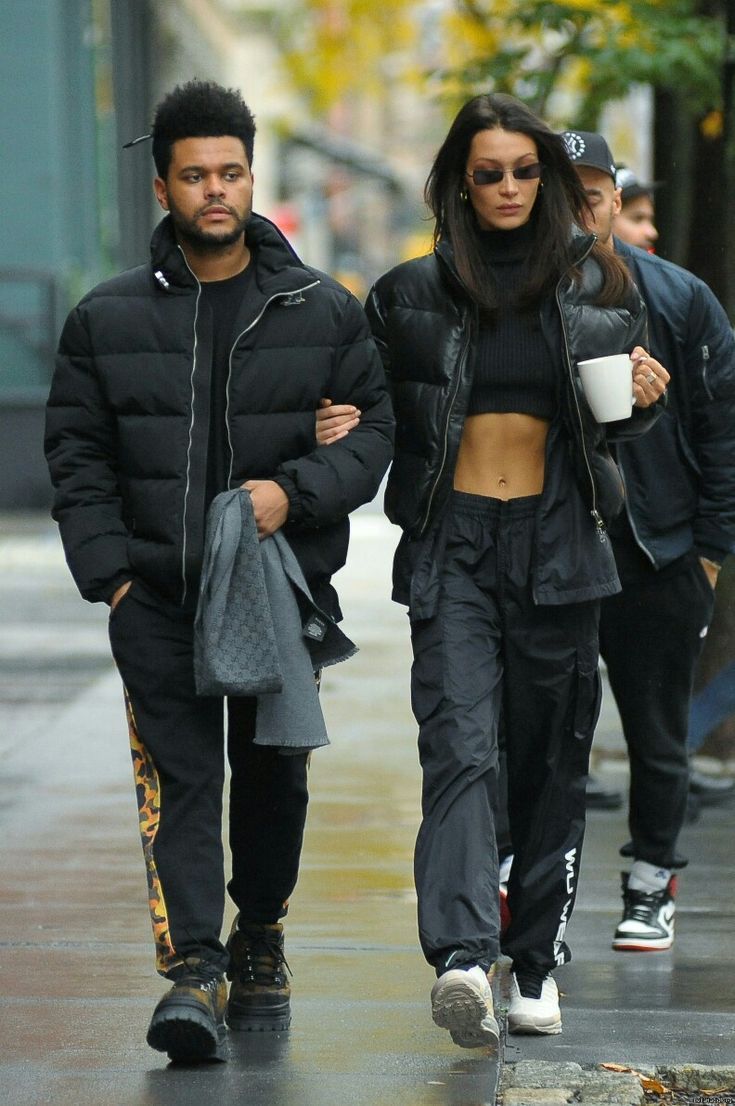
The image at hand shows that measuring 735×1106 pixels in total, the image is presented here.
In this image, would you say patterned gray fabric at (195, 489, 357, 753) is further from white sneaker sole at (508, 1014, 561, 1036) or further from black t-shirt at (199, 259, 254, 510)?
white sneaker sole at (508, 1014, 561, 1036)

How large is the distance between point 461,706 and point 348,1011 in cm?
85

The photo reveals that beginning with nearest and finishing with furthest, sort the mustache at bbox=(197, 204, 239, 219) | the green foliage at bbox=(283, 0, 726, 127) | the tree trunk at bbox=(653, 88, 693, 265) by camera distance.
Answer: the mustache at bbox=(197, 204, 239, 219), the green foliage at bbox=(283, 0, 726, 127), the tree trunk at bbox=(653, 88, 693, 265)

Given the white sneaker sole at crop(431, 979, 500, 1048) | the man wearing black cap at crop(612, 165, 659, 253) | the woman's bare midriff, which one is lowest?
the white sneaker sole at crop(431, 979, 500, 1048)

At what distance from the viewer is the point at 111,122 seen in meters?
26.7

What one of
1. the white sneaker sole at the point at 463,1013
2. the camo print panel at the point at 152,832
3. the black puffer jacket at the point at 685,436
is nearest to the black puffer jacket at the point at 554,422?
the camo print panel at the point at 152,832

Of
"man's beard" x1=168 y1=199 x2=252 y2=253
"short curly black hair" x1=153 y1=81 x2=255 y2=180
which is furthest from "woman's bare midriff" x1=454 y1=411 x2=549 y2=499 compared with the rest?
"short curly black hair" x1=153 y1=81 x2=255 y2=180

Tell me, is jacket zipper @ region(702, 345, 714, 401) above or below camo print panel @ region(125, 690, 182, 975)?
above

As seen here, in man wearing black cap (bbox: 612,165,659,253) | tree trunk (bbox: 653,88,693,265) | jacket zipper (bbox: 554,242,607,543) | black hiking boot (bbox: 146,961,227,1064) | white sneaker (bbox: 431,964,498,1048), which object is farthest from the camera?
tree trunk (bbox: 653,88,693,265)

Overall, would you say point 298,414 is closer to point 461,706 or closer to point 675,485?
point 461,706

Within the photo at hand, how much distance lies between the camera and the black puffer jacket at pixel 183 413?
4.68 meters

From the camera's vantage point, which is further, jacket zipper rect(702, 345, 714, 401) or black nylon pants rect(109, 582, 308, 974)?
jacket zipper rect(702, 345, 714, 401)

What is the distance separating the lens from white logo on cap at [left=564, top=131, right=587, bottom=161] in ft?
18.1

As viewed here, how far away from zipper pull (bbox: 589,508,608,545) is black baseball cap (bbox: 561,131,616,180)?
110 cm

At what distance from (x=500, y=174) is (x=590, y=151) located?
2.88 ft
